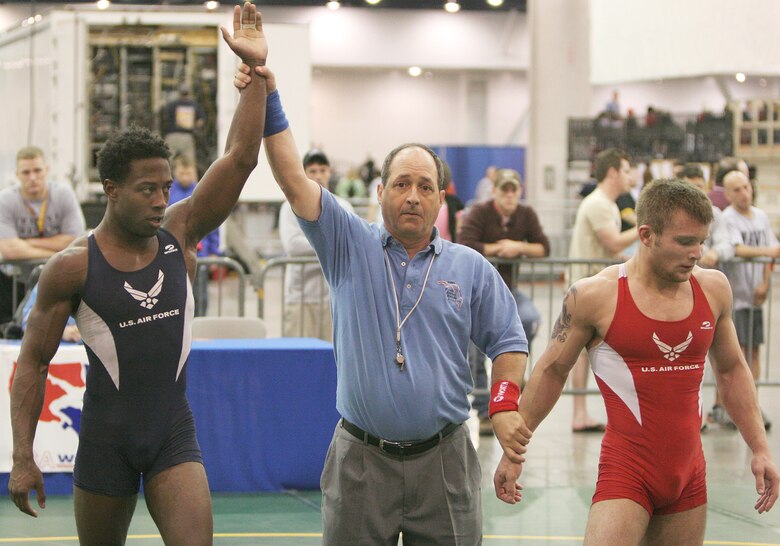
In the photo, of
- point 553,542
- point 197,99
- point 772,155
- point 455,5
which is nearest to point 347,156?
point 455,5

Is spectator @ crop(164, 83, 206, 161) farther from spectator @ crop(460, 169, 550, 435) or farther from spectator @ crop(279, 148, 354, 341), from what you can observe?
spectator @ crop(460, 169, 550, 435)

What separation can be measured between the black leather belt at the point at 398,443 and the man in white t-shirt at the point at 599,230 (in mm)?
5502

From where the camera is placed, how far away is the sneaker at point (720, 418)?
9.97 metres

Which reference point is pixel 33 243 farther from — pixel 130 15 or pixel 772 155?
pixel 772 155

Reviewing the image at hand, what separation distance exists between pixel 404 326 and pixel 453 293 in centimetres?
22

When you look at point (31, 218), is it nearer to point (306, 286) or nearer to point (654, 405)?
point (306, 286)

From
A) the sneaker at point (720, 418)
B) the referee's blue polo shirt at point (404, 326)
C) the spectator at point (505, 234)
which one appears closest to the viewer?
the referee's blue polo shirt at point (404, 326)

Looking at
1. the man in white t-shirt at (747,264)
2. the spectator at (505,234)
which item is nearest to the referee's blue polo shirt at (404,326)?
the spectator at (505,234)

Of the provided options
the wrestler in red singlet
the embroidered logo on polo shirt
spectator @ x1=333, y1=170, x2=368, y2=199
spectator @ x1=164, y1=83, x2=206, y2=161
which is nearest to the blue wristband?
the embroidered logo on polo shirt

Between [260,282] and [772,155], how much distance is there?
856 inches

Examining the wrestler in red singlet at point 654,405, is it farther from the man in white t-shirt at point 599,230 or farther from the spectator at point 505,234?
the man in white t-shirt at point 599,230

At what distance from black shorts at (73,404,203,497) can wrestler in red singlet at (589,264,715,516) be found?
1598 mm

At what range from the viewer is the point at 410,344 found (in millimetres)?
4113

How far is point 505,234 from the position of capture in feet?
31.3
